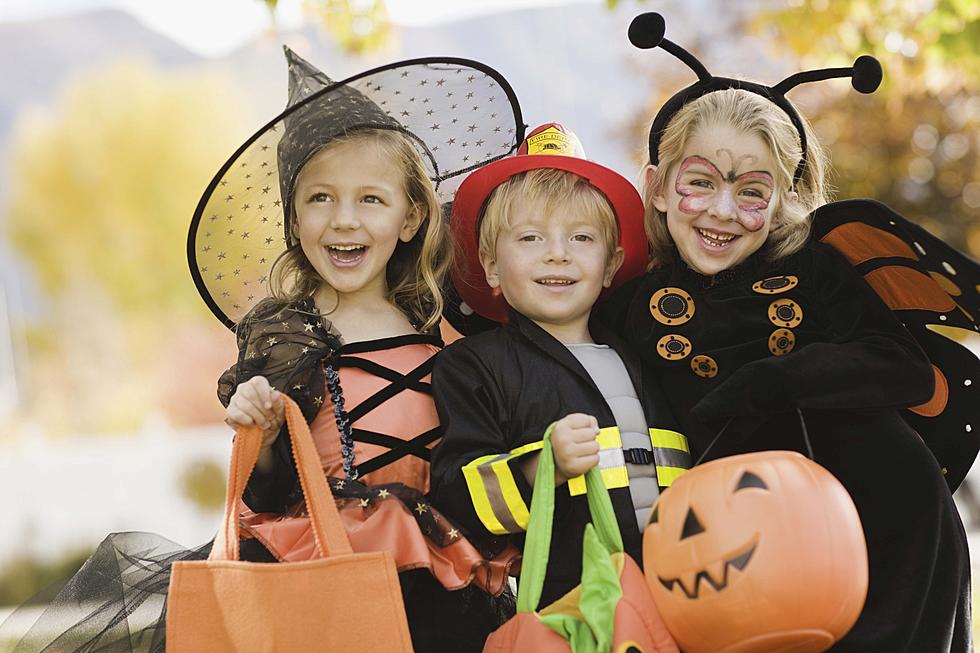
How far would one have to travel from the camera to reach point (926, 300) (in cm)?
273

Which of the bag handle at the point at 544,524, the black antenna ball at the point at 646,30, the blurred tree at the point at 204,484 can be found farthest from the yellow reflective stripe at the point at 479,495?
the blurred tree at the point at 204,484

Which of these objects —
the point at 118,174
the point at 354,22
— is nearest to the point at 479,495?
the point at 354,22

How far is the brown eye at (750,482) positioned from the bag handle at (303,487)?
2.67ft

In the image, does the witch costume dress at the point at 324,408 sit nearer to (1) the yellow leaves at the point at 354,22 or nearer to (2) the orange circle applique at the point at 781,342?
(2) the orange circle applique at the point at 781,342

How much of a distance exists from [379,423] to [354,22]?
5888 millimetres

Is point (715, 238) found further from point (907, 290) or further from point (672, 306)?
point (907, 290)

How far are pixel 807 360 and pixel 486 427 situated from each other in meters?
0.73

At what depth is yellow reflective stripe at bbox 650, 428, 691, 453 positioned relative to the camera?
2.75 m

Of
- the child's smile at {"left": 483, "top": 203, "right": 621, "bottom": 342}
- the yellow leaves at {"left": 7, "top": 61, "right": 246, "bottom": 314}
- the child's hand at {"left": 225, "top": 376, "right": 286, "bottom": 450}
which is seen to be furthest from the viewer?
the yellow leaves at {"left": 7, "top": 61, "right": 246, "bottom": 314}

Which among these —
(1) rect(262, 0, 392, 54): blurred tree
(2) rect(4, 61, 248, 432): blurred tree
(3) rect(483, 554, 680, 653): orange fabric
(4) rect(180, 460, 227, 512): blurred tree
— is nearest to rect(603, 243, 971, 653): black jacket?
(3) rect(483, 554, 680, 653): orange fabric

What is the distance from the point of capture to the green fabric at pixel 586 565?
231 cm

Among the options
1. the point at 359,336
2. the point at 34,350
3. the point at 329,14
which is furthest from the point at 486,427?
the point at 34,350

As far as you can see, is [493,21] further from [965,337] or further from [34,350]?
[965,337]

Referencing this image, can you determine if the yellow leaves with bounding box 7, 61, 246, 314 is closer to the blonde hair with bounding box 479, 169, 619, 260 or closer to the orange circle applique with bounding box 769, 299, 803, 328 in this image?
the blonde hair with bounding box 479, 169, 619, 260
